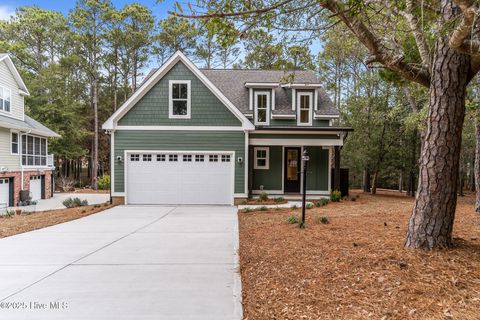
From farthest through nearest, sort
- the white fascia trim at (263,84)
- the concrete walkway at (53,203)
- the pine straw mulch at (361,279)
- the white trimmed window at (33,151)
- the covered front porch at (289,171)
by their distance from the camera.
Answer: the white trimmed window at (33,151), the white fascia trim at (263,84), the covered front porch at (289,171), the concrete walkway at (53,203), the pine straw mulch at (361,279)

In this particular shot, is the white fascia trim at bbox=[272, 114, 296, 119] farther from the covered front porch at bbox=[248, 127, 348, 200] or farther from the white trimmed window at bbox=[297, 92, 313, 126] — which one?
the covered front porch at bbox=[248, 127, 348, 200]

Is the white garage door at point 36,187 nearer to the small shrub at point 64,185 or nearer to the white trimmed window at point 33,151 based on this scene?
the white trimmed window at point 33,151

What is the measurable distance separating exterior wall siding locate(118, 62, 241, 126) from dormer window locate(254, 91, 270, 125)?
6.79 feet

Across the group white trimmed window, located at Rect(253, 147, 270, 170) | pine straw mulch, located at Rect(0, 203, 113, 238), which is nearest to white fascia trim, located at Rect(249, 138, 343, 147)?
white trimmed window, located at Rect(253, 147, 270, 170)

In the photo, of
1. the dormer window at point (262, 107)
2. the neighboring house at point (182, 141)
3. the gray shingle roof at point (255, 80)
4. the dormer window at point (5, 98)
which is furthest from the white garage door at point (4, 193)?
the dormer window at point (262, 107)

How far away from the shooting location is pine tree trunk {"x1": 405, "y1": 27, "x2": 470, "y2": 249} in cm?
407

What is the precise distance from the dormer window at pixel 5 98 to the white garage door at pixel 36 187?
3.73 meters

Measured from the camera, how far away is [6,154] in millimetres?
13797

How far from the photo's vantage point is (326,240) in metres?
5.46

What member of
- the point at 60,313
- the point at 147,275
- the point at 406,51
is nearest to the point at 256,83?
the point at 406,51

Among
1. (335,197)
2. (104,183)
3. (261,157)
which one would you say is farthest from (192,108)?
(104,183)

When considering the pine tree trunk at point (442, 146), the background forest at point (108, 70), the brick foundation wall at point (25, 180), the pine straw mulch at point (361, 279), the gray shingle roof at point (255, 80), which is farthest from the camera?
the background forest at point (108, 70)

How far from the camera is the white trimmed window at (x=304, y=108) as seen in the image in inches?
556

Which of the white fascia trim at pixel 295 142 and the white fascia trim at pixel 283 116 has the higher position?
the white fascia trim at pixel 283 116
